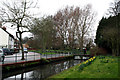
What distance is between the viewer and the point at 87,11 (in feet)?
121

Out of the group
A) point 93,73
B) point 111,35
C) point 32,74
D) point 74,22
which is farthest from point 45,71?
point 74,22

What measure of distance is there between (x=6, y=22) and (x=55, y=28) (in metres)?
24.9

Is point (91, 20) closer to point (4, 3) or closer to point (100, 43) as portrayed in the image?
point (100, 43)

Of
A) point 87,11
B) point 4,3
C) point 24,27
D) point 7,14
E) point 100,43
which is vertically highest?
point 87,11

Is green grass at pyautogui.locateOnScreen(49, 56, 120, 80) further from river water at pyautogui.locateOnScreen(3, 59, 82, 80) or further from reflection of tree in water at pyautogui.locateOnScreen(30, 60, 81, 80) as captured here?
river water at pyautogui.locateOnScreen(3, 59, 82, 80)

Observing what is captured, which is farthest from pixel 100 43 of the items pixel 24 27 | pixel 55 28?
pixel 24 27

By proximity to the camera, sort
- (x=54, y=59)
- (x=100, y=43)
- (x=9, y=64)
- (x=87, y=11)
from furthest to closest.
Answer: (x=87, y=11) < (x=100, y=43) < (x=54, y=59) < (x=9, y=64)

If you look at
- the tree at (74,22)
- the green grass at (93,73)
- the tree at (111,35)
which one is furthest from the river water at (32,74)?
the tree at (74,22)

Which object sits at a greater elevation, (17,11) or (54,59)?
(17,11)

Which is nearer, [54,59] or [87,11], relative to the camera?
[54,59]

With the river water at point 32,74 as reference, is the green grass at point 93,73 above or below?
above

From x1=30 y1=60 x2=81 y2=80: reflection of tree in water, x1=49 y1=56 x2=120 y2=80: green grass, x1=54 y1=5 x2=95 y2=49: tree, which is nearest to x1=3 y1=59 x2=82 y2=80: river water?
x1=30 y1=60 x2=81 y2=80: reflection of tree in water

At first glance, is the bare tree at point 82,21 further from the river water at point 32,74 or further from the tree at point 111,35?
the river water at point 32,74

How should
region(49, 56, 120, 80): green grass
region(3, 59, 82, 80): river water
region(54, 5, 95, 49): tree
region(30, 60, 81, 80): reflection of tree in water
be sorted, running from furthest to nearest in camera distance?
1. region(54, 5, 95, 49): tree
2. region(30, 60, 81, 80): reflection of tree in water
3. region(3, 59, 82, 80): river water
4. region(49, 56, 120, 80): green grass
